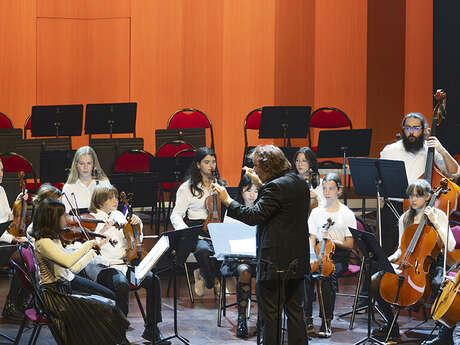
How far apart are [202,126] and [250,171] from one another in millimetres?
3574

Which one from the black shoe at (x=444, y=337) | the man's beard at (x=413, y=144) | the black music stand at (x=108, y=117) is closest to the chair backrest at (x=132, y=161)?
the black music stand at (x=108, y=117)

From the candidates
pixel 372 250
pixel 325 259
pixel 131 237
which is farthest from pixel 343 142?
pixel 131 237

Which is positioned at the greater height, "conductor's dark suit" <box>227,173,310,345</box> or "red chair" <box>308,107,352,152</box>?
"red chair" <box>308,107,352,152</box>

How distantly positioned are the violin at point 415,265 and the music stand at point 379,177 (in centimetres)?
59

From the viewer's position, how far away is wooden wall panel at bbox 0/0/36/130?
8.60m

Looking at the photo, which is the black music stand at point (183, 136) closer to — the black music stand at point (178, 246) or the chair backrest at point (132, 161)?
the chair backrest at point (132, 161)

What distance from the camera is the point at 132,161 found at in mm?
6613

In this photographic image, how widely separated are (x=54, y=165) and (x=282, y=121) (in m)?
2.19

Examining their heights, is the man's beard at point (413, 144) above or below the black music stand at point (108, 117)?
below

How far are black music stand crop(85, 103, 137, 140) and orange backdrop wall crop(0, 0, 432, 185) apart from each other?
1566mm

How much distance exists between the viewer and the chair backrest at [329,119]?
24.9ft

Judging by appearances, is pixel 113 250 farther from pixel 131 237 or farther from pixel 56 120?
pixel 56 120

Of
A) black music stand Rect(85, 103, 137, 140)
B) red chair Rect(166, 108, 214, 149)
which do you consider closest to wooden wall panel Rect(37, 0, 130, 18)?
red chair Rect(166, 108, 214, 149)

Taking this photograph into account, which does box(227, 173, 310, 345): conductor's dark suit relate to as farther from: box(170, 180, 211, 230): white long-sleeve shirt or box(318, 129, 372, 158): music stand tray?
box(318, 129, 372, 158): music stand tray
